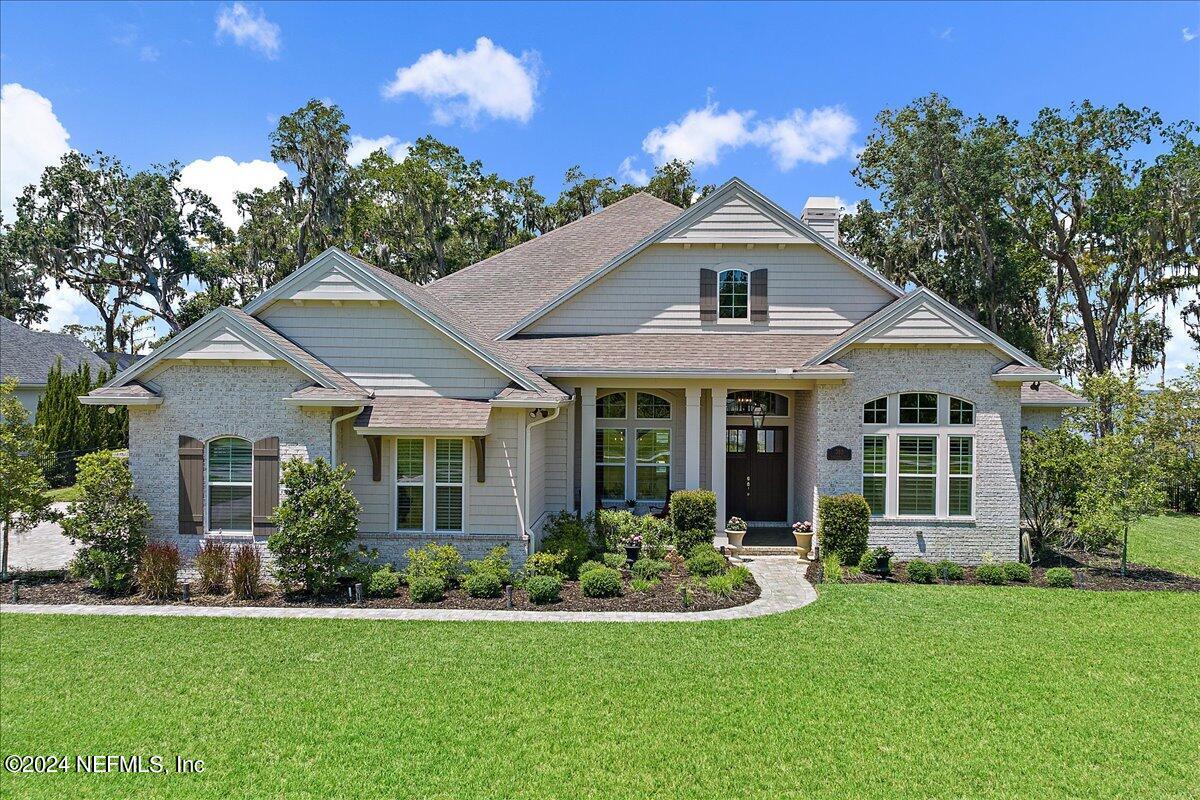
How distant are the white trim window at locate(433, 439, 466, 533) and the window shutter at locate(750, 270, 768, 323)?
7466 millimetres

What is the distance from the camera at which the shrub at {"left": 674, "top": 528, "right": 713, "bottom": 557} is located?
12719 millimetres

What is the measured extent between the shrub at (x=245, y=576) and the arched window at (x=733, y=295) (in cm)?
1053

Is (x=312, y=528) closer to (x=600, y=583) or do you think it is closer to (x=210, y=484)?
(x=210, y=484)

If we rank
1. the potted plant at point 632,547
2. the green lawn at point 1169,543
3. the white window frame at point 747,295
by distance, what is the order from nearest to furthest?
1. the potted plant at point 632,547
2. the green lawn at point 1169,543
3. the white window frame at point 747,295

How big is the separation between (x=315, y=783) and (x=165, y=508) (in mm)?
7665

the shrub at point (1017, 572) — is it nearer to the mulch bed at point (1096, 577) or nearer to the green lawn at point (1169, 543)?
the mulch bed at point (1096, 577)

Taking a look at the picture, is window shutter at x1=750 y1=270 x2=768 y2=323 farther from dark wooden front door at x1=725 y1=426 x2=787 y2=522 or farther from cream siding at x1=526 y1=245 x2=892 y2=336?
dark wooden front door at x1=725 y1=426 x2=787 y2=522

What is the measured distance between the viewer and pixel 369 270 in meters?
11.7

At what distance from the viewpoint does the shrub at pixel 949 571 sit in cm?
1140

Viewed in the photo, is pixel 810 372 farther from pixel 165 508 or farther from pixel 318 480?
pixel 165 508

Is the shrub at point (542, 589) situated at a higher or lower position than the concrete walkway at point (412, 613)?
higher

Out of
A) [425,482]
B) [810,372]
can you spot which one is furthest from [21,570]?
[810,372]

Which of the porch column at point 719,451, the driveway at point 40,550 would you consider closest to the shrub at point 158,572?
the driveway at point 40,550

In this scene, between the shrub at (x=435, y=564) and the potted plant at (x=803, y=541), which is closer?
the shrub at (x=435, y=564)
